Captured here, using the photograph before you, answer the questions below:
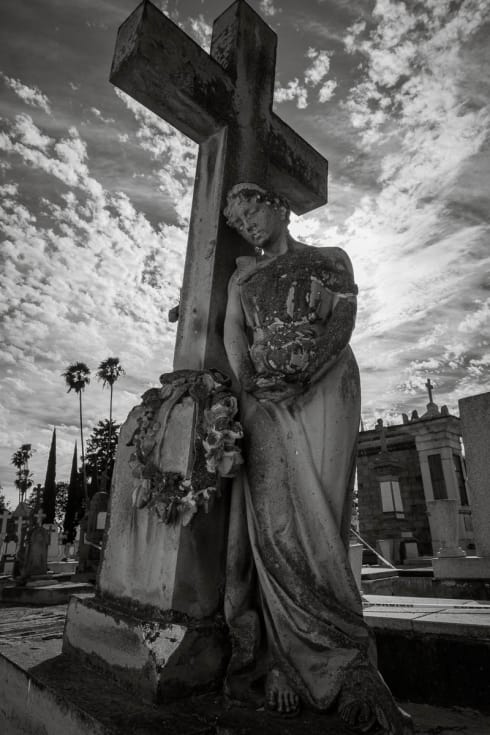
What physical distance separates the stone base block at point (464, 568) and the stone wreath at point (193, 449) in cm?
484

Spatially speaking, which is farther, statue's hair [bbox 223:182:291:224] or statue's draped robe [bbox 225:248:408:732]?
statue's hair [bbox 223:182:291:224]

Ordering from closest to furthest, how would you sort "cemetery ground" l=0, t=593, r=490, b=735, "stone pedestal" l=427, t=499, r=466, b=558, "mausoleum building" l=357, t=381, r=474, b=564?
"cemetery ground" l=0, t=593, r=490, b=735
"stone pedestal" l=427, t=499, r=466, b=558
"mausoleum building" l=357, t=381, r=474, b=564

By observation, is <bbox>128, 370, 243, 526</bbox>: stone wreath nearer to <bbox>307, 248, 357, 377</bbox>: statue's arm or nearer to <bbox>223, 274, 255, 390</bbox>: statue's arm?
<bbox>223, 274, 255, 390</bbox>: statue's arm

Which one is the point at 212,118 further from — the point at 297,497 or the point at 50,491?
the point at 50,491

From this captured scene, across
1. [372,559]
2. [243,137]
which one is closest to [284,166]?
[243,137]

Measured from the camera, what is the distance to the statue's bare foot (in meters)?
1.37

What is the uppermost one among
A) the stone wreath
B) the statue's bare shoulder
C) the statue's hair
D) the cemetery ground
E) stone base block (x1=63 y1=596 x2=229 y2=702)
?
the statue's hair

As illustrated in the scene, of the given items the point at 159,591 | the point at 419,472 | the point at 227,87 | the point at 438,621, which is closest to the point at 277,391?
the point at 159,591

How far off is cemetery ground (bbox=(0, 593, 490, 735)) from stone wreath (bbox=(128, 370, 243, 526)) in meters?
0.57

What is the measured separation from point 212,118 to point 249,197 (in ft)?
2.08

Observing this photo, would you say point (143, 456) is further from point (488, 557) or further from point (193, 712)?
point (488, 557)

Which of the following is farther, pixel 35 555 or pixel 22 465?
pixel 22 465

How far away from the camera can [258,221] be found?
7.00 ft

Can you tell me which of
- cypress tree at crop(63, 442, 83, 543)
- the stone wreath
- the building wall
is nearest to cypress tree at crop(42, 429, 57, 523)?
cypress tree at crop(63, 442, 83, 543)
